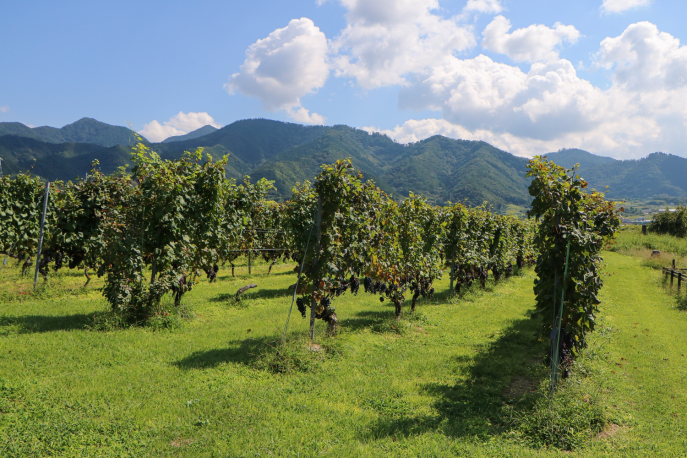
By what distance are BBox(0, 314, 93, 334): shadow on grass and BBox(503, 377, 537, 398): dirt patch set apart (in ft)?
33.3

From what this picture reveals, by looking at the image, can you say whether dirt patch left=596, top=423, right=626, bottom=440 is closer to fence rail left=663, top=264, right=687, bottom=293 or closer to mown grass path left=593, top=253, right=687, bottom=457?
mown grass path left=593, top=253, right=687, bottom=457

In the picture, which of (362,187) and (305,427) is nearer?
(305,427)

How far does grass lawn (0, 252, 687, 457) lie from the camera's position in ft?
17.1

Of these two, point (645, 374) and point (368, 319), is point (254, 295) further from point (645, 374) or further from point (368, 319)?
point (645, 374)

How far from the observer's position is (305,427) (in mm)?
5582

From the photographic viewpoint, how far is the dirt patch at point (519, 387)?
7.37 meters

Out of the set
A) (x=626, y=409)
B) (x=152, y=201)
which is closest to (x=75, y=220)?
(x=152, y=201)

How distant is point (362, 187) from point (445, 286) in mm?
12158

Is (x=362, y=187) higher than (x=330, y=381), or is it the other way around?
(x=362, y=187)

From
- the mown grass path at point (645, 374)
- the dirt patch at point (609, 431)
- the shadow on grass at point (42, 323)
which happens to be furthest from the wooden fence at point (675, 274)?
the shadow on grass at point (42, 323)

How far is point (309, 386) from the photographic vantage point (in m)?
7.07

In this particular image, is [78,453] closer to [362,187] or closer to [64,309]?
[362,187]

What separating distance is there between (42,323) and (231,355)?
5.47 meters

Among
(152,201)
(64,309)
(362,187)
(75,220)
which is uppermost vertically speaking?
(362,187)
